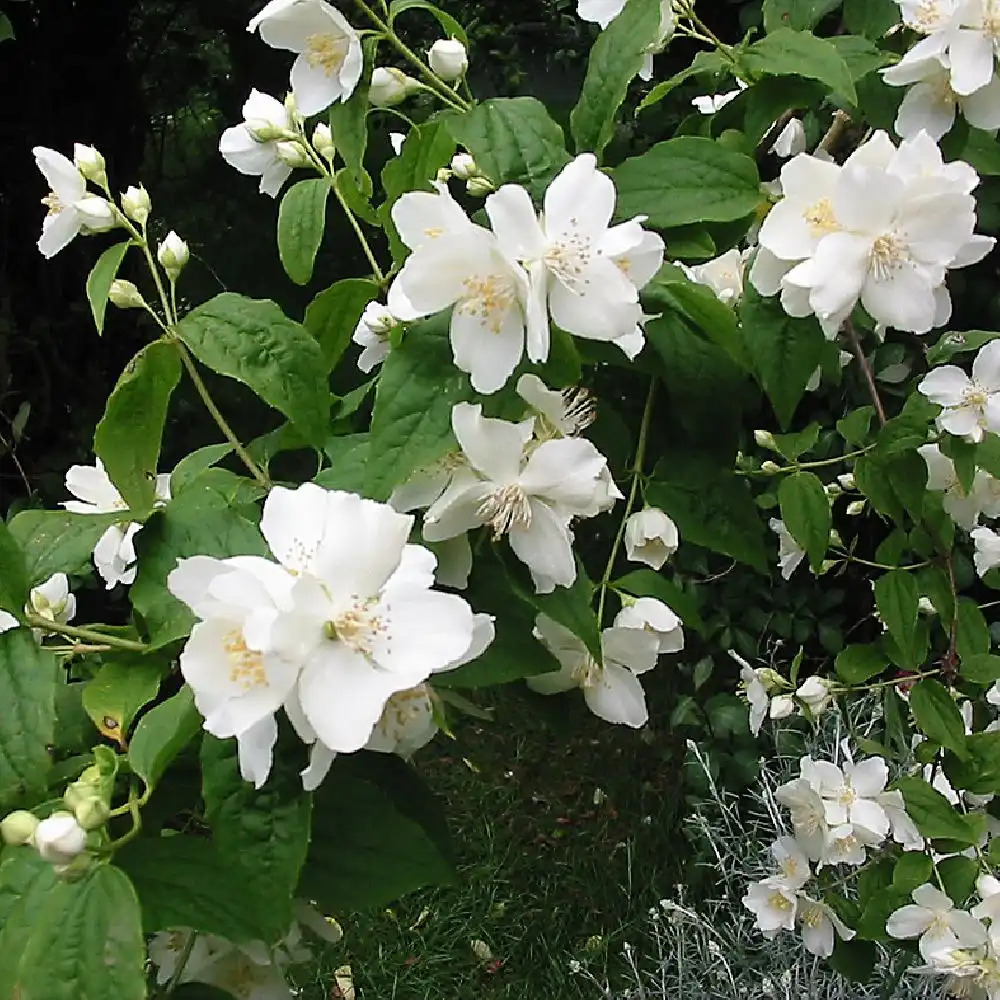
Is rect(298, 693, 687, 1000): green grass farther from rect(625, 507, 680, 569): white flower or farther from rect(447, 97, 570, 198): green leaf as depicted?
rect(447, 97, 570, 198): green leaf

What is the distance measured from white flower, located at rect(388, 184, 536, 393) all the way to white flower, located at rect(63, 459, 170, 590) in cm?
25

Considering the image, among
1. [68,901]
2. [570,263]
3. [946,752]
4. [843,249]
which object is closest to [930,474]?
[946,752]

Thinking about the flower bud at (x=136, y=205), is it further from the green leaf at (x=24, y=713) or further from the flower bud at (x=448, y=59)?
the green leaf at (x=24, y=713)

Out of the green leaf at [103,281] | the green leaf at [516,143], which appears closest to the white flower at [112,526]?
the green leaf at [103,281]

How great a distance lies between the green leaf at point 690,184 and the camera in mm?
723

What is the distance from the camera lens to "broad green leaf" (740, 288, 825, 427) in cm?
71

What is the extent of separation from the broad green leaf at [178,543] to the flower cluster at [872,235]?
35 centimetres

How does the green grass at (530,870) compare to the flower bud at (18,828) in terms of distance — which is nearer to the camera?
the flower bud at (18,828)

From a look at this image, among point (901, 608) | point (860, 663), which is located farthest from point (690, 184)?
point (860, 663)

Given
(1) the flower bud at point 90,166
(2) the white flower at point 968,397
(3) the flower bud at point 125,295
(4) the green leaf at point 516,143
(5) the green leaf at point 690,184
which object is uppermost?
(4) the green leaf at point 516,143

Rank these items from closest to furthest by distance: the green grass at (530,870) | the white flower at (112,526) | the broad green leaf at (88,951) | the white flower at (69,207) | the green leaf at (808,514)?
the broad green leaf at (88,951)
the white flower at (112,526)
the white flower at (69,207)
the green leaf at (808,514)
the green grass at (530,870)

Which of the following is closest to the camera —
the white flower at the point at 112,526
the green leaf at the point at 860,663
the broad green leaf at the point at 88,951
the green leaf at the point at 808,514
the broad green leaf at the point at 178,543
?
the broad green leaf at the point at 88,951

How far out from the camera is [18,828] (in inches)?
23.3

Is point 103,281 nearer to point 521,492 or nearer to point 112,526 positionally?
point 112,526
